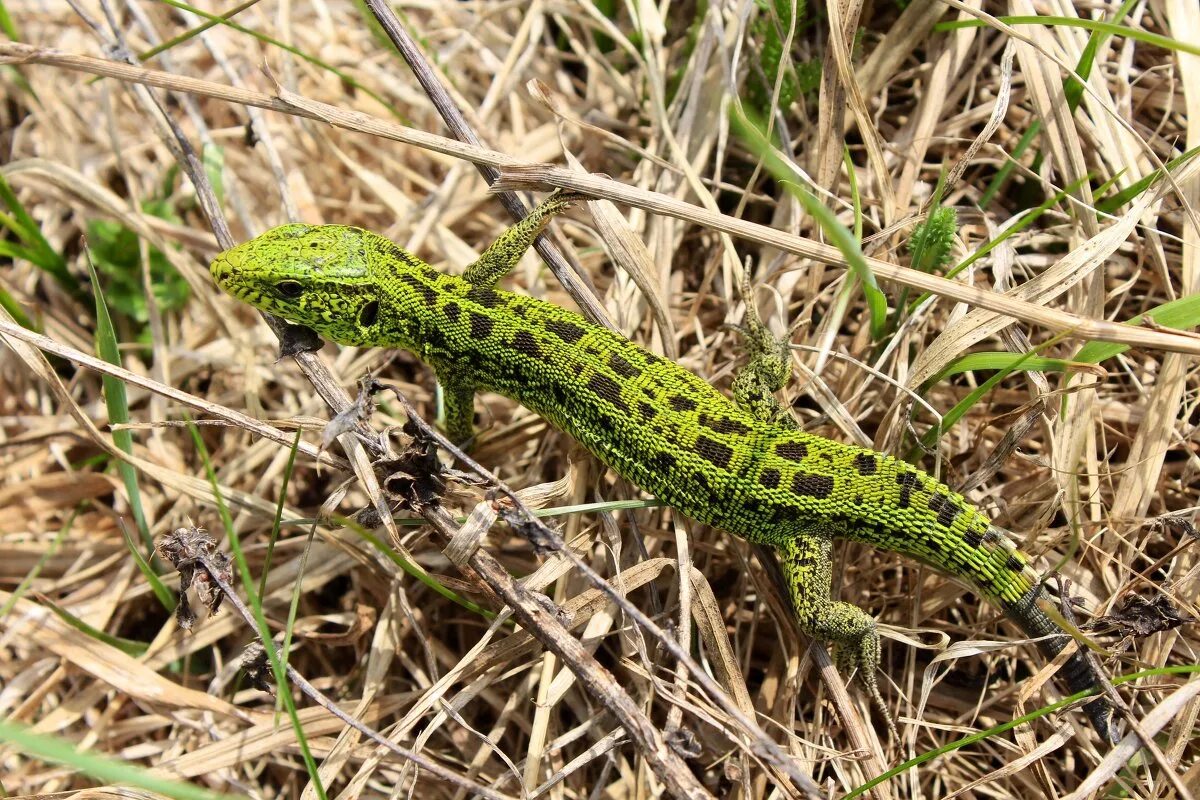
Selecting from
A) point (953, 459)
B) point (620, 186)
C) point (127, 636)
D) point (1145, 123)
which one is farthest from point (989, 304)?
point (127, 636)

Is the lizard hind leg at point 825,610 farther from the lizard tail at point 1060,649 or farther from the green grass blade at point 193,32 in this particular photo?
the green grass blade at point 193,32

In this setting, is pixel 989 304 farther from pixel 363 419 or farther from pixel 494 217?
pixel 494 217

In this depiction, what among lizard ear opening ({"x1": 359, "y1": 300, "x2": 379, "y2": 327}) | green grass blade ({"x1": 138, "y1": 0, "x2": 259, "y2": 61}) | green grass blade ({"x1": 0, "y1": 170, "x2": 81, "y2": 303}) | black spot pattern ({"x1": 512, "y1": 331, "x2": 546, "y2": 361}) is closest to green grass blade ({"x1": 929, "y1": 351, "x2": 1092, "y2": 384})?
black spot pattern ({"x1": 512, "y1": 331, "x2": 546, "y2": 361})

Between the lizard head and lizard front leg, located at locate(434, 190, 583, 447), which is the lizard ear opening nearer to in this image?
the lizard head

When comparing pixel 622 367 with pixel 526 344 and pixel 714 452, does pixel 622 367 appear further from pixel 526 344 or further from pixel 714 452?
pixel 714 452

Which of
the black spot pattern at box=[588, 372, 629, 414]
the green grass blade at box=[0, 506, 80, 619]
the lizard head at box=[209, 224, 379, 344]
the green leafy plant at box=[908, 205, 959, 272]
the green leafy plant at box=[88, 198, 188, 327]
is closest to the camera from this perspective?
the green leafy plant at box=[908, 205, 959, 272]
